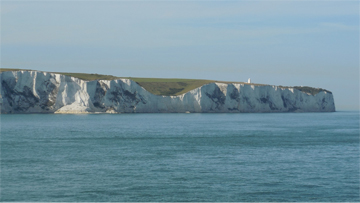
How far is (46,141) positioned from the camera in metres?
43.9

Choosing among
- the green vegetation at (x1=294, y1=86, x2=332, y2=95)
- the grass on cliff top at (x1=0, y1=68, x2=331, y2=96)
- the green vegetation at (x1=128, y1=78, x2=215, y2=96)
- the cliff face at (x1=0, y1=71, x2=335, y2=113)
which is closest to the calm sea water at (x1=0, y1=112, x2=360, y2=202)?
the cliff face at (x1=0, y1=71, x2=335, y2=113)

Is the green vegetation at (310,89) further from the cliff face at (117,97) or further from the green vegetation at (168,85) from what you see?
the green vegetation at (168,85)

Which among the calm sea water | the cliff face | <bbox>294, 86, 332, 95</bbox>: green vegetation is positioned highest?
<bbox>294, 86, 332, 95</bbox>: green vegetation

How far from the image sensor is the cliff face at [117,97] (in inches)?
3711

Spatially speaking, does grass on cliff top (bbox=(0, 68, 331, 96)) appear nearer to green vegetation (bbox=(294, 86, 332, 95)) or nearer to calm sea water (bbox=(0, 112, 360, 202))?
green vegetation (bbox=(294, 86, 332, 95))

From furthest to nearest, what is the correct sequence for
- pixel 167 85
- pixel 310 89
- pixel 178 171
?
pixel 310 89 → pixel 167 85 → pixel 178 171

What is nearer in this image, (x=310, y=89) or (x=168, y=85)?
(x=168, y=85)

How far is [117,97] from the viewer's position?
336 feet

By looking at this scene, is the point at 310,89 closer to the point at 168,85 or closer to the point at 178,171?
the point at 168,85

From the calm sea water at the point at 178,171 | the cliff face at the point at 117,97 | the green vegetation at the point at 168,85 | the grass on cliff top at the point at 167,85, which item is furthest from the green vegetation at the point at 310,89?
the calm sea water at the point at 178,171

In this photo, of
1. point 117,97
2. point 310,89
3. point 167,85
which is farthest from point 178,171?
point 310,89

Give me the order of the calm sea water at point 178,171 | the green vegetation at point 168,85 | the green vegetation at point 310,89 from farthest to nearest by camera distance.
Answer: the green vegetation at point 310,89 → the green vegetation at point 168,85 → the calm sea water at point 178,171

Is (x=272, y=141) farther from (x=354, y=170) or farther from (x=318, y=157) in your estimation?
(x=354, y=170)

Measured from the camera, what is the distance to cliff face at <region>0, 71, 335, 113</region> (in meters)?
94.2
